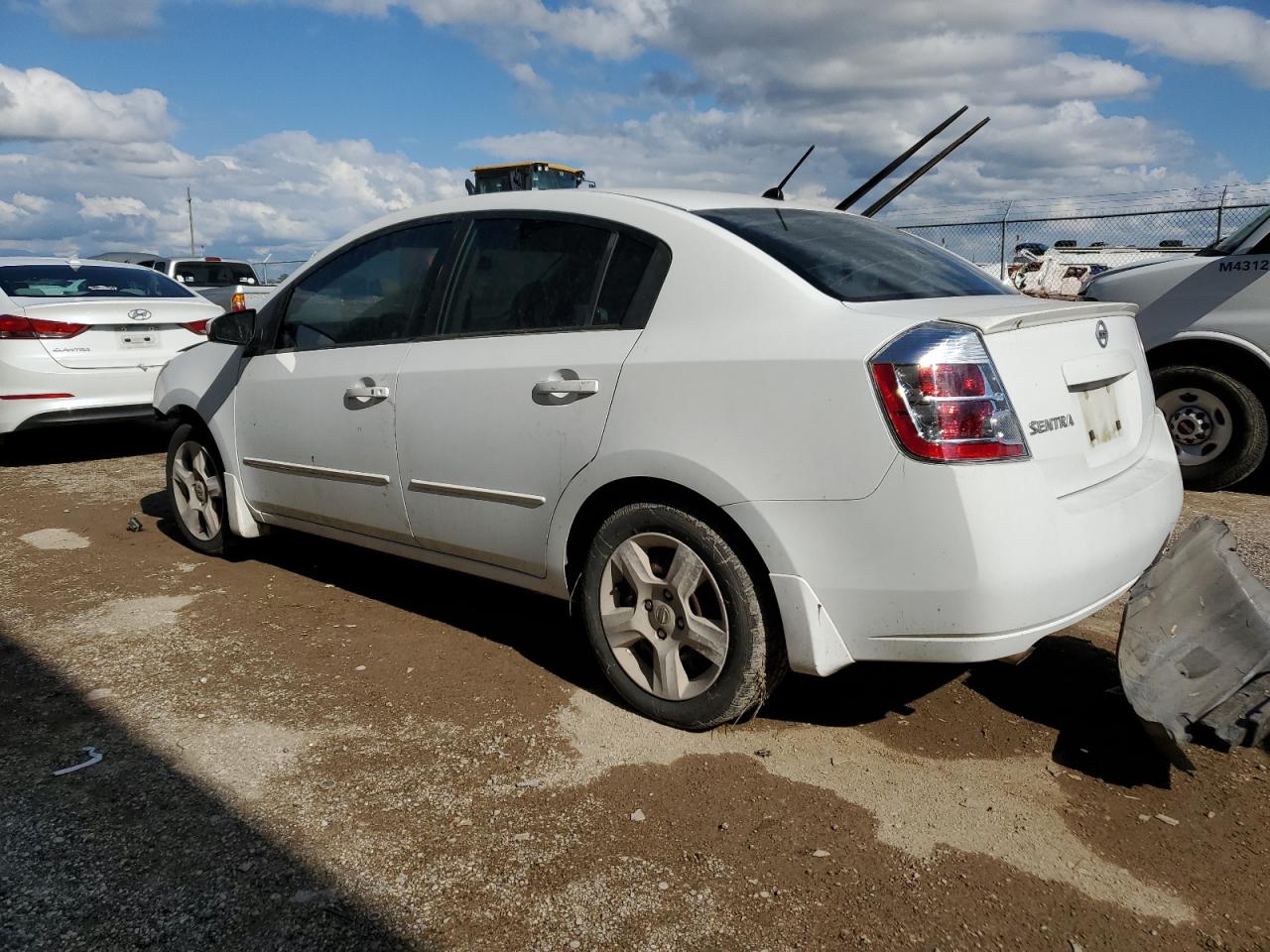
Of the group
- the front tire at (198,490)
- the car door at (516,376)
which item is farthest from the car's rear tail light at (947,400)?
the front tire at (198,490)

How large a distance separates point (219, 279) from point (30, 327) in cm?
1230

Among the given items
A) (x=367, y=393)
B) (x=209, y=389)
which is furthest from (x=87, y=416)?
(x=367, y=393)

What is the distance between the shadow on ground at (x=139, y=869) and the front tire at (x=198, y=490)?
197cm

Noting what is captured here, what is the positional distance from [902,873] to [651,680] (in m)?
1.04

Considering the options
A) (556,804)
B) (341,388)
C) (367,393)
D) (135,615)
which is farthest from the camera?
(135,615)

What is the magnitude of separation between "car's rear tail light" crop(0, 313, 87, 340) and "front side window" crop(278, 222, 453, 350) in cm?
417

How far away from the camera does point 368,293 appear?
4273 mm

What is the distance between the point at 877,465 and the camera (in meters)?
2.69

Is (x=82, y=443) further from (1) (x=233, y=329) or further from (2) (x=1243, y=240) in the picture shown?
(2) (x=1243, y=240)

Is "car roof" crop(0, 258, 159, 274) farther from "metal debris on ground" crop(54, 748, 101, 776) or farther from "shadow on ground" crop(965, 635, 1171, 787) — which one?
"shadow on ground" crop(965, 635, 1171, 787)

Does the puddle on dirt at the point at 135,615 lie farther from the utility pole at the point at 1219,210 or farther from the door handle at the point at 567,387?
the utility pole at the point at 1219,210

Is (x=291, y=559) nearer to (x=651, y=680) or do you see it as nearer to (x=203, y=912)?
(x=651, y=680)

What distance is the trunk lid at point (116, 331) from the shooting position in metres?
7.77

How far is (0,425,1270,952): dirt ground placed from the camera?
7.76 feet
